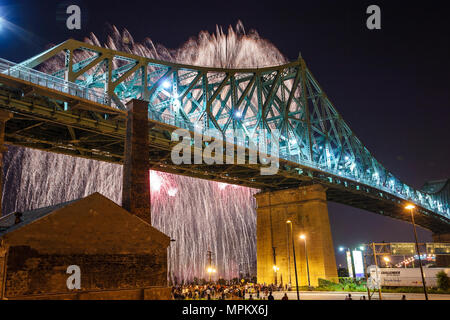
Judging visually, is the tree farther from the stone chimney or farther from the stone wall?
the stone chimney

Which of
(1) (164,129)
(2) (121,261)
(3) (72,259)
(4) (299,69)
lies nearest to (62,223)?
(3) (72,259)

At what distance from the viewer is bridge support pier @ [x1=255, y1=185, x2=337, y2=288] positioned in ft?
157

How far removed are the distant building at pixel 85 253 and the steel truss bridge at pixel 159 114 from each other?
9.59m

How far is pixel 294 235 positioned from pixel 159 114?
24.7 metres

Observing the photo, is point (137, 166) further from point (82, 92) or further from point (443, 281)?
point (443, 281)

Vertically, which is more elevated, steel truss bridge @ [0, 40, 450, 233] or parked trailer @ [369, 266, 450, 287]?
steel truss bridge @ [0, 40, 450, 233]

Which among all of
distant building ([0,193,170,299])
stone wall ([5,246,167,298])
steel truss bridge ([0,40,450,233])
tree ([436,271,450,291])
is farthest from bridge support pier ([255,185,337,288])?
distant building ([0,193,170,299])

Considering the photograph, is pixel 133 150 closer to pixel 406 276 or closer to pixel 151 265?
pixel 151 265

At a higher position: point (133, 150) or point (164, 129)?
point (164, 129)

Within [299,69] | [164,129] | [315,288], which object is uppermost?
[299,69]

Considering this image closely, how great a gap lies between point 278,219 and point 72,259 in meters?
38.8

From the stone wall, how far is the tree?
99.8ft

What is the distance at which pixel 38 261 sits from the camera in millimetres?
15852

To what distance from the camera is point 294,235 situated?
165ft
